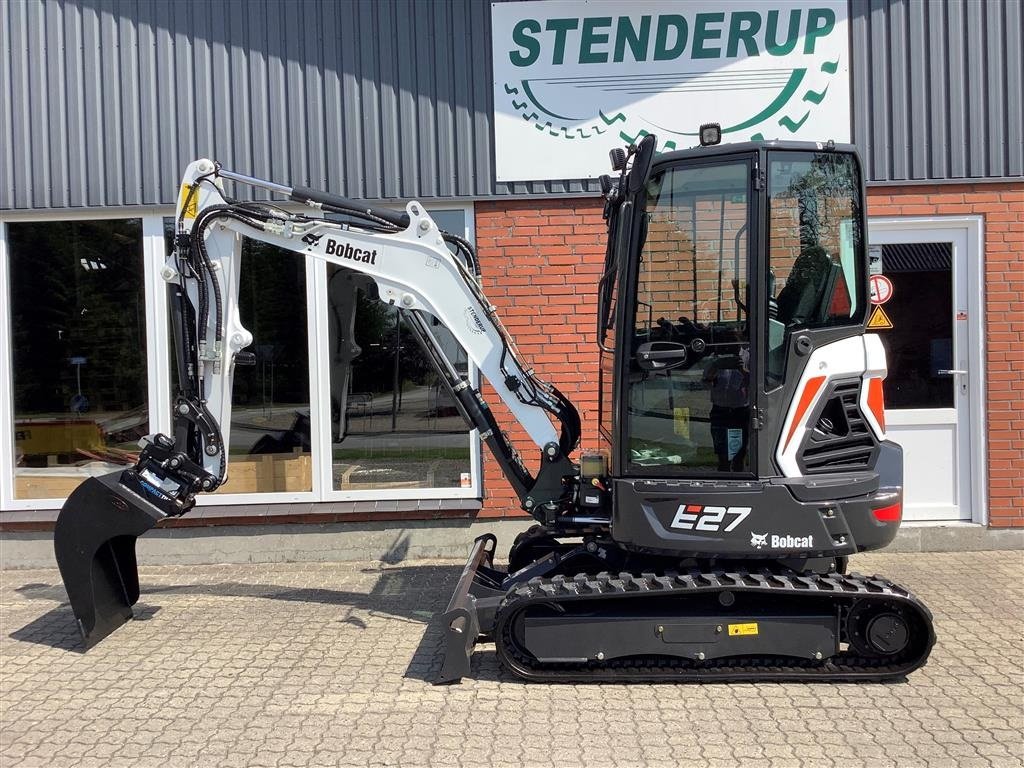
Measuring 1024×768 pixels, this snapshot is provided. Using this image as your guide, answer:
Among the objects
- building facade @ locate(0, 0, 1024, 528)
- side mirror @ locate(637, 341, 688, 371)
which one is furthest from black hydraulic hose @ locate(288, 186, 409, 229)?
building facade @ locate(0, 0, 1024, 528)

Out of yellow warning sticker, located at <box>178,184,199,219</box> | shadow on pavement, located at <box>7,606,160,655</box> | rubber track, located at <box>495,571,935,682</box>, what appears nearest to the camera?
rubber track, located at <box>495,571,935,682</box>

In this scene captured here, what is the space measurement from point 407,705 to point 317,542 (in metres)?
3.05

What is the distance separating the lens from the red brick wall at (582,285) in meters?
7.07

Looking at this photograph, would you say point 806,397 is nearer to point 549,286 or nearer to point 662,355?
point 662,355

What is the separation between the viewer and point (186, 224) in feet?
17.2

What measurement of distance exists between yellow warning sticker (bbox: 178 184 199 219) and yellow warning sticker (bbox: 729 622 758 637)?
3829mm

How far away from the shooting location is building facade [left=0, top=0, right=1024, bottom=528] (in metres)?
7.04

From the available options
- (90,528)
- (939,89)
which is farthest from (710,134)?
(90,528)

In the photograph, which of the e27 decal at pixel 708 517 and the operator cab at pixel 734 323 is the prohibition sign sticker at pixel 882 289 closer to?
the operator cab at pixel 734 323

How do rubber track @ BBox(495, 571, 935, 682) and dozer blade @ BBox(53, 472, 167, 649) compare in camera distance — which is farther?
dozer blade @ BBox(53, 472, 167, 649)

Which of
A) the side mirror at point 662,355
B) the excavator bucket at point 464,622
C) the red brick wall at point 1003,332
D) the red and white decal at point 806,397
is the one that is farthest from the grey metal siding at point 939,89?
the excavator bucket at point 464,622

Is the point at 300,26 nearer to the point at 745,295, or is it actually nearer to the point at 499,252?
the point at 499,252

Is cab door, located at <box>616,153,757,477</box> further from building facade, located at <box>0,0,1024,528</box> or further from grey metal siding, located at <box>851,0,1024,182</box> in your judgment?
grey metal siding, located at <box>851,0,1024,182</box>

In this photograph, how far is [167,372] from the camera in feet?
24.0
